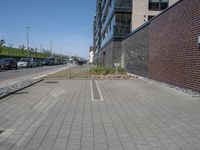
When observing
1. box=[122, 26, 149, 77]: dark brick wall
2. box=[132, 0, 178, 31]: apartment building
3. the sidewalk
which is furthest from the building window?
the sidewalk

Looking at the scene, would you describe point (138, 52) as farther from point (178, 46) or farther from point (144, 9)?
point (144, 9)

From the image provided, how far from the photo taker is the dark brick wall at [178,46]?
12289mm

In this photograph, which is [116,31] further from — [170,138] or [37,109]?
[170,138]

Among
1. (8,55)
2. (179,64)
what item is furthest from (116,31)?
(8,55)

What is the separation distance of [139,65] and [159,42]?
7232 mm

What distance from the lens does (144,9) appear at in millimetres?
37062

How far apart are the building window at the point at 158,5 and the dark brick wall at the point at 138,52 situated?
347 inches

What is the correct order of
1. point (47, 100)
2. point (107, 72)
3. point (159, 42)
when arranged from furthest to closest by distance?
point (107, 72), point (159, 42), point (47, 100)

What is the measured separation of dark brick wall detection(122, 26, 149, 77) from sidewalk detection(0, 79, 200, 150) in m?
12.1

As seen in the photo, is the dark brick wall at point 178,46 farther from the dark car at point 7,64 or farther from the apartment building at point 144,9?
the dark car at point 7,64

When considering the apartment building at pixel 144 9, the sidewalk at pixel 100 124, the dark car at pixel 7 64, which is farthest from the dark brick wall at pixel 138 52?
the dark car at pixel 7 64

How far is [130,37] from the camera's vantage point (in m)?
30.4

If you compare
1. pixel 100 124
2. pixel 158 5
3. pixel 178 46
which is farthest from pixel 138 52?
pixel 100 124

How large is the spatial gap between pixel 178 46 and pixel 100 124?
8.89 m
